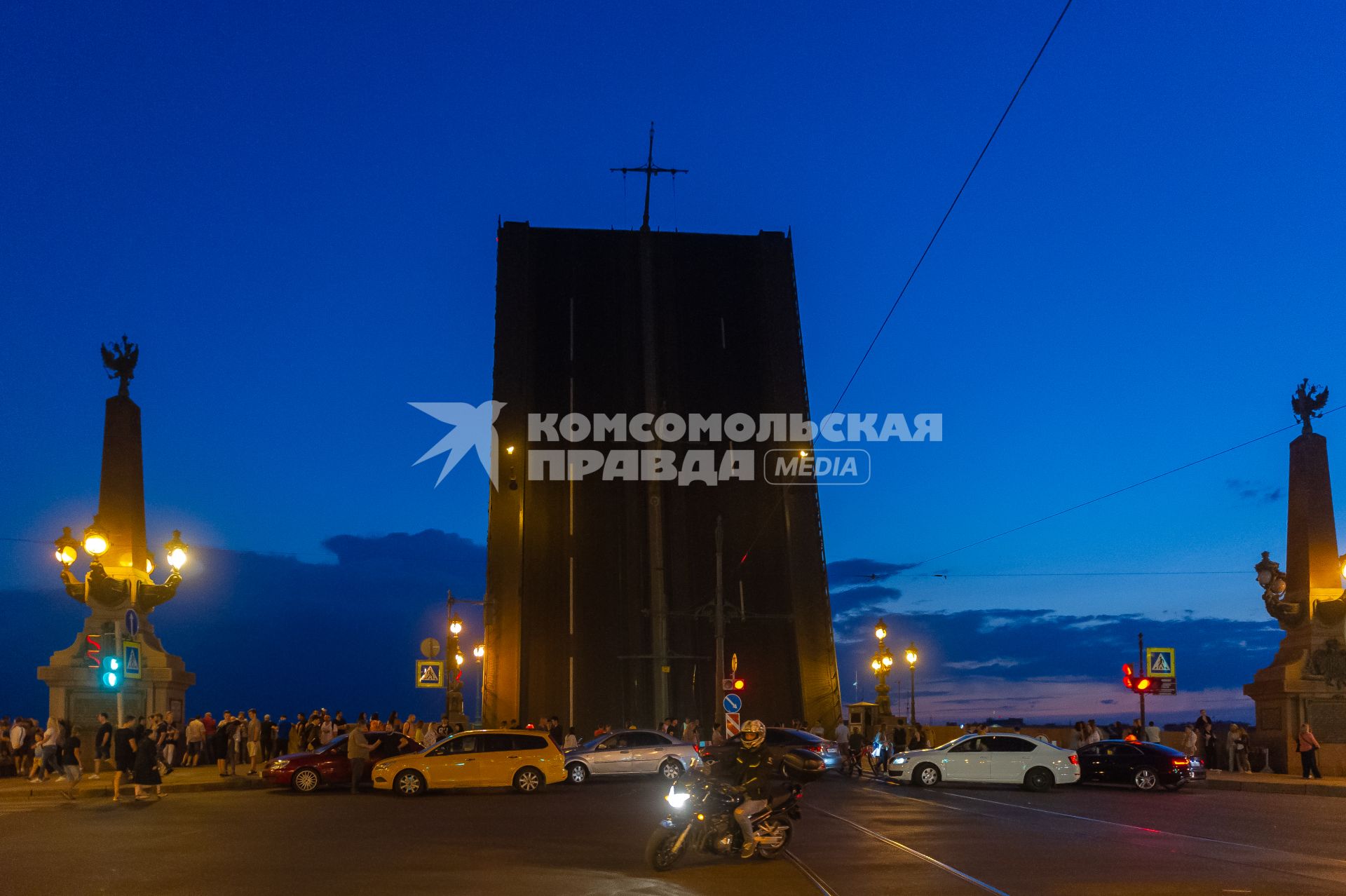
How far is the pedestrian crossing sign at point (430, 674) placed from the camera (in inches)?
1173

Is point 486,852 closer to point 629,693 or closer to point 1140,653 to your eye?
point 629,693

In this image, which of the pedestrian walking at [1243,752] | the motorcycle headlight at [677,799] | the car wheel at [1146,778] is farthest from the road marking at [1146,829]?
the pedestrian walking at [1243,752]

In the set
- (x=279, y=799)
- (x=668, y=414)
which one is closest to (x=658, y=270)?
(x=668, y=414)

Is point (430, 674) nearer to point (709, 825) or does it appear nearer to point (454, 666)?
point (454, 666)

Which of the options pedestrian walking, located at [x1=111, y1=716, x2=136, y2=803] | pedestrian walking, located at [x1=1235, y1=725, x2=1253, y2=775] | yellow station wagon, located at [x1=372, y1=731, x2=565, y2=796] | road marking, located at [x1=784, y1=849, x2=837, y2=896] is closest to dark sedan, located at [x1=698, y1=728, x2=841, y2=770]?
yellow station wagon, located at [x1=372, y1=731, x2=565, y2=796]

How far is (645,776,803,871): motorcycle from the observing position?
1041 cm

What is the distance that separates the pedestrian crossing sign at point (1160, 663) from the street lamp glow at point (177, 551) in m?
20.5

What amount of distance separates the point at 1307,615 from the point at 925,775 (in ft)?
32.5

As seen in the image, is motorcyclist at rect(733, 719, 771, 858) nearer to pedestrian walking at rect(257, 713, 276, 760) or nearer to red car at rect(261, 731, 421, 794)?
red car at rect(261, 731, 421, 794)

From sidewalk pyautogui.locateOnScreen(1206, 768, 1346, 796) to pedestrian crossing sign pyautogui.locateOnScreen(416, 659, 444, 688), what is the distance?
17.0 meters

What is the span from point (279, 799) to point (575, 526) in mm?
15750

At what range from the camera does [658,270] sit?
120 ft

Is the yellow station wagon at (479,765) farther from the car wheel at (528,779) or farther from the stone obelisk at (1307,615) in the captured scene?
the stone obelisk at (1307,615)

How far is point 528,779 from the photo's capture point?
72.1 ft
